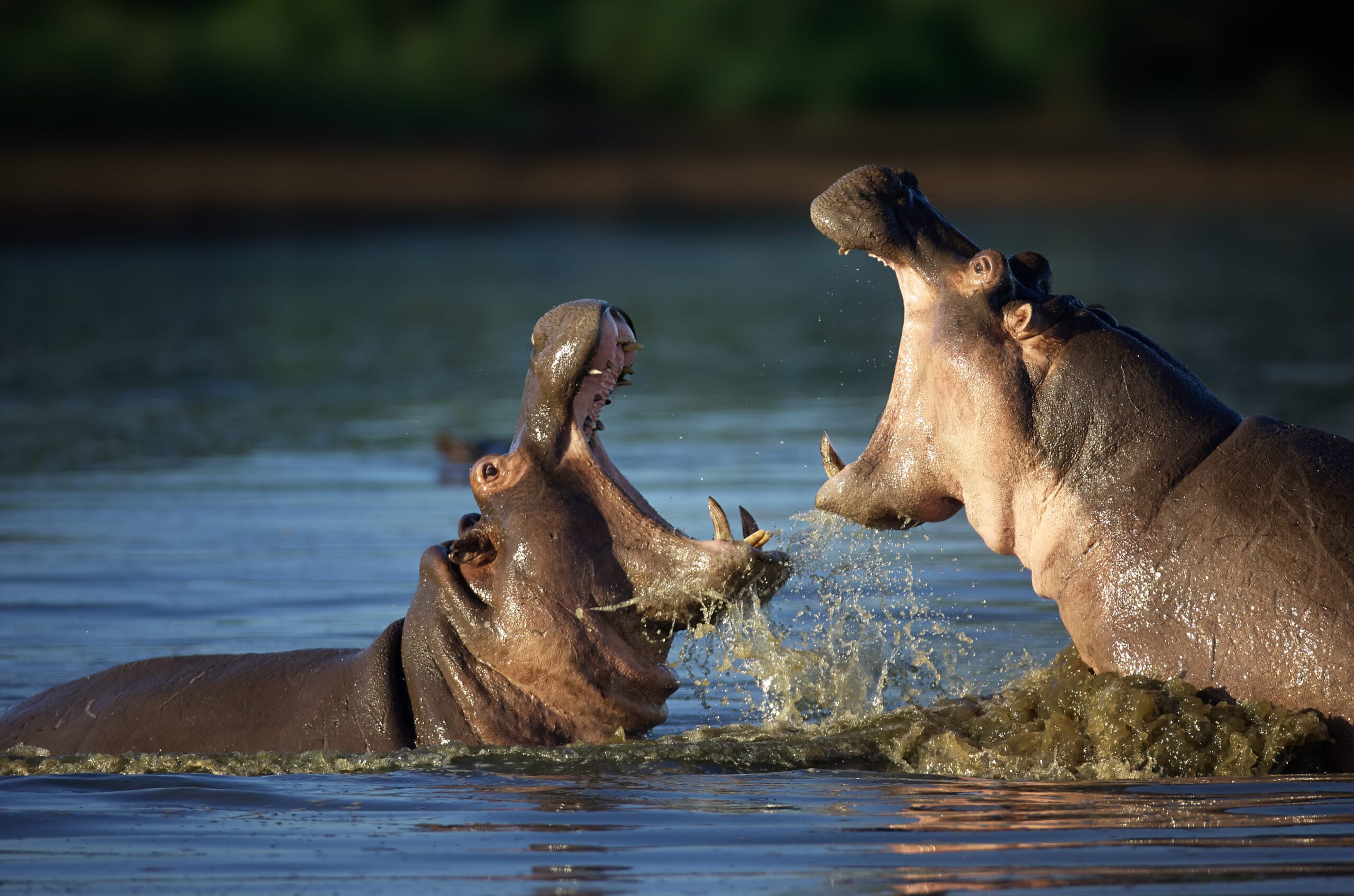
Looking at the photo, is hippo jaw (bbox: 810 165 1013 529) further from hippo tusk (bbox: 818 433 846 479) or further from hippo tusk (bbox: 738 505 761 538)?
hippo tusk (bbox: 738 505 761 538)

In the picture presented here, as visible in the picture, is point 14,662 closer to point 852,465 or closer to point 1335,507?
point 852,465

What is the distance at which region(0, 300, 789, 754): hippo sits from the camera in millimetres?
5695

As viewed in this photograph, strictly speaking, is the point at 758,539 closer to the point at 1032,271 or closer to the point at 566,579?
the point at 566,579

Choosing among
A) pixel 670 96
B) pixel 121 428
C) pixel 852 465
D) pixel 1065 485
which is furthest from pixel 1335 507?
pixel 670 96

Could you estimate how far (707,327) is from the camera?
68.4 feet

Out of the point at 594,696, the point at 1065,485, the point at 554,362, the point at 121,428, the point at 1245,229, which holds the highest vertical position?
the point at 1245,229

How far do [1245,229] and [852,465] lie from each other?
111 feet

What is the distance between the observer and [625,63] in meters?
52.3

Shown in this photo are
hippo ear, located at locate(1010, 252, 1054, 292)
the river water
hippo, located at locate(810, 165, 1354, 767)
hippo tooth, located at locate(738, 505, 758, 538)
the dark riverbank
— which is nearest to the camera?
the river water

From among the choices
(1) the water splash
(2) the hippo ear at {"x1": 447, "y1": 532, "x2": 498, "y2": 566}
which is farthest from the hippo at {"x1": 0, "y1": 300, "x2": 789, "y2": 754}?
(1) the water splash

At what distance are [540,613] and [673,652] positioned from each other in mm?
2865

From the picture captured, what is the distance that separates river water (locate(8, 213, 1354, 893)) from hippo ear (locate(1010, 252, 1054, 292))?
0.92 m

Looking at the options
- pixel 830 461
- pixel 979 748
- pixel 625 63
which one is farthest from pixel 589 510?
pixel 625 63

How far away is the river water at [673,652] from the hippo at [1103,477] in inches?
6.8
